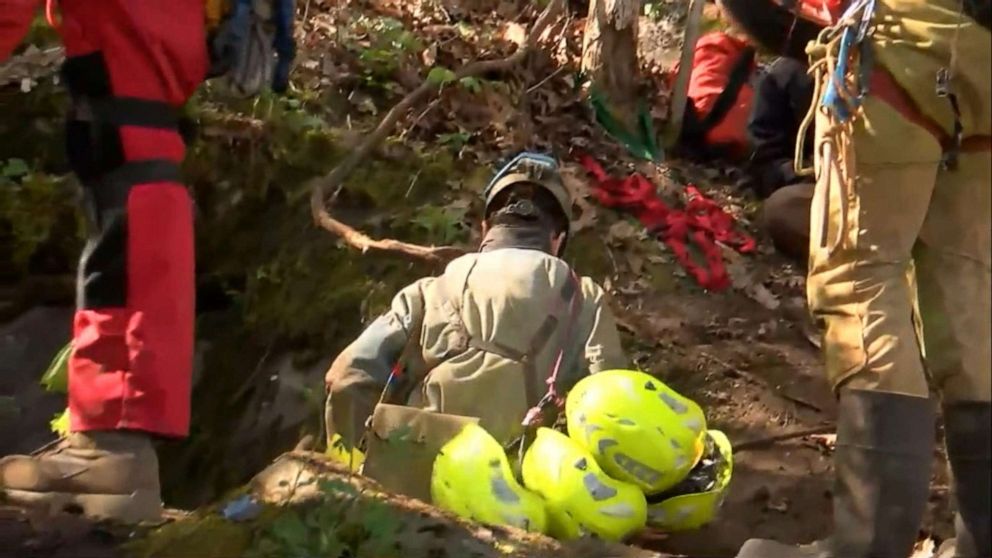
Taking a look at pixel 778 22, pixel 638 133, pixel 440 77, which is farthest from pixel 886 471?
pixel 638 133

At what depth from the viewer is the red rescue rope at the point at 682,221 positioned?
6.78 m

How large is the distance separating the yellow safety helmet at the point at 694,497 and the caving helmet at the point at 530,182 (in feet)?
3.95

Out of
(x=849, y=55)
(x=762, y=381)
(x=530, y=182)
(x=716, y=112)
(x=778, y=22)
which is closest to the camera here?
(x=849, y=55)

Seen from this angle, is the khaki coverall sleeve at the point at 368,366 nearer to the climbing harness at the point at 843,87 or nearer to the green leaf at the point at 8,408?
the green leaf at the point at 8,408

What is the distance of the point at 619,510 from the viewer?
Result: 3680 millimetres

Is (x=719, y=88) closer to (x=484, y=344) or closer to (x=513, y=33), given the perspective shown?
(x=513, y=33)

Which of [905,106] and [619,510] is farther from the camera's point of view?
[619,510]

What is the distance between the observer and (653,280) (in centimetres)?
662

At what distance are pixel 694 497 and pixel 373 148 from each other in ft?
10.2

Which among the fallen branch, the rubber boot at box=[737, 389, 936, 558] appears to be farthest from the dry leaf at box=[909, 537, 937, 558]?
the fallen branch

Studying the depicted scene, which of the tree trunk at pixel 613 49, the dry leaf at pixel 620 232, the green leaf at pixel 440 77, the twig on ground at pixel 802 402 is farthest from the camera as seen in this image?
the green leaf at pixel 440 77

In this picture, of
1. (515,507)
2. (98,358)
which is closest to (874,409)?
(515,507)

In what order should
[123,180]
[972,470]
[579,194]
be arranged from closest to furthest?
[972,470] < [123,180] < [579,194]

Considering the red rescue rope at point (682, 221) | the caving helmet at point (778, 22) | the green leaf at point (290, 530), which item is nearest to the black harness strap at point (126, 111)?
the green leaf at point (290, 530)
